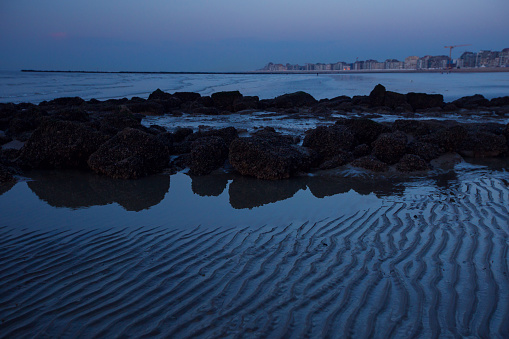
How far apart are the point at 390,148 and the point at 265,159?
2763 mm

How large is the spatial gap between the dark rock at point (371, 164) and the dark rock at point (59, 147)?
219 inches

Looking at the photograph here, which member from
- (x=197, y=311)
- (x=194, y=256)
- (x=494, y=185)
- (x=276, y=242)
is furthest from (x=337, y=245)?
(x=494, y=185)

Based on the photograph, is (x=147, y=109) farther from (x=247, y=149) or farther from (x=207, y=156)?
(x=247, y=149)

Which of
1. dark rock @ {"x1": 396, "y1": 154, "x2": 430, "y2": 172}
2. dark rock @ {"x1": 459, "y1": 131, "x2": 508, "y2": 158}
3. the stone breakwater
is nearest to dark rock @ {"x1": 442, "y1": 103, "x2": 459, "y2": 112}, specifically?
the stone breakwater

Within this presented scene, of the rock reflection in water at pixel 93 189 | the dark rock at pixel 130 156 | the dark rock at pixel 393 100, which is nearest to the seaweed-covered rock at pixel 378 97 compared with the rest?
the dark rock at pixel 393 100

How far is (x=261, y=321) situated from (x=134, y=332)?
951 mm

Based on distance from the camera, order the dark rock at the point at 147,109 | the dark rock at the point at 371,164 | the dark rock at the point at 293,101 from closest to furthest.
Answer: the dark rock at the point at 371,164 → the dark rock at the point at 147,109 → the dark rock at the point at 293,101

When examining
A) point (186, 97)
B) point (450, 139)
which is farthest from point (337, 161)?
point (186, 97)

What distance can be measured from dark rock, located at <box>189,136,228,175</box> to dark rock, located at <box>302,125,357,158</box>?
2.01m

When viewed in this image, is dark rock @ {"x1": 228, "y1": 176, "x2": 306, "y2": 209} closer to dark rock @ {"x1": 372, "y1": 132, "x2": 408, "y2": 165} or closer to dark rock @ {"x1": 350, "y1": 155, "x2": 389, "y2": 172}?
dark rock @ {"x1": 350, "y1": 155, "x2": 389, "y2": 172}

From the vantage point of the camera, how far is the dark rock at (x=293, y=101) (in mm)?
19516

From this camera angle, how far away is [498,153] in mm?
8789

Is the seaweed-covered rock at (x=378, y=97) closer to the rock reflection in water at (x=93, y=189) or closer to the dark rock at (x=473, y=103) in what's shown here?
the dark rock at (x=473, y=103)

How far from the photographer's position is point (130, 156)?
756 cm
